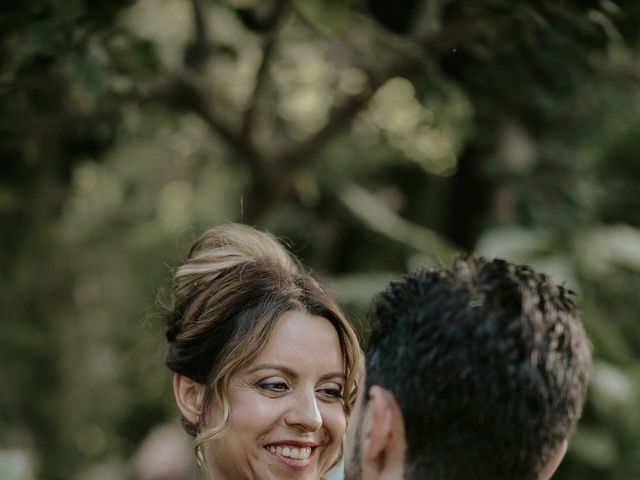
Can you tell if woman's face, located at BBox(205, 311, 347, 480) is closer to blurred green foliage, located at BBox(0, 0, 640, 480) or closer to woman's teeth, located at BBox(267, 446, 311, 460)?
woman's teeth, located at BBox(267, 446, 311, 460)

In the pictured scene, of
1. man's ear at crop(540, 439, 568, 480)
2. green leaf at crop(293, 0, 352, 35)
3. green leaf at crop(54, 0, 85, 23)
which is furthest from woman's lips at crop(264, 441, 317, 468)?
green leaf at crop(293, 0, 352, 35)

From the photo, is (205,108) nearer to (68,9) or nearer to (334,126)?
(334,126)

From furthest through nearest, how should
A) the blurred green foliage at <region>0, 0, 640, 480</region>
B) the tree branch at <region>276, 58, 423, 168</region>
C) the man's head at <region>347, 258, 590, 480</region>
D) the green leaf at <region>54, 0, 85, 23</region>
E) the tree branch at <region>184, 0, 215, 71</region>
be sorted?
the tree branch at <region>276, 58, 423, 168</region> → the tree branch at <region>184, 0, 215, 71</region> → the blurred green foliage at <region>0, 0, 640, 480</region> → the green leaf at <region>54, 0, 85, 23</region> → the man's head at <region>347, 258, 590, 480</region>

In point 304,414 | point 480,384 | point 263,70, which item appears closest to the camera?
point 480,384

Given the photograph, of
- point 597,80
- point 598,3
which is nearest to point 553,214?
point 597,80

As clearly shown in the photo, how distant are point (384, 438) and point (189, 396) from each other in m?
1.38

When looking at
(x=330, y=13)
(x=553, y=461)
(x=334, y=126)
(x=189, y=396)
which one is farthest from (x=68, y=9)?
(x=334, y=126)

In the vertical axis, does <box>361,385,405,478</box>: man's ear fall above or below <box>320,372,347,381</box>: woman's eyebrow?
above

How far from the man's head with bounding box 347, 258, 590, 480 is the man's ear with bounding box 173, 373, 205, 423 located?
125 cm

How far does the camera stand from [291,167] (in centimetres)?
688

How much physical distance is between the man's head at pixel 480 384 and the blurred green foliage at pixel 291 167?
5.52ft

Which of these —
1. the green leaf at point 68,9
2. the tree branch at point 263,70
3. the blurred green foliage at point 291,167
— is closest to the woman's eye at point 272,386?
the blurred green foliage at point 291,167

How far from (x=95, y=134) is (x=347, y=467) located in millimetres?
4483

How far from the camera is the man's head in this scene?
2.09 metres
